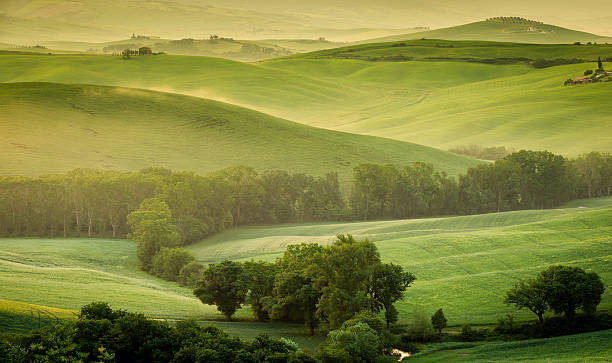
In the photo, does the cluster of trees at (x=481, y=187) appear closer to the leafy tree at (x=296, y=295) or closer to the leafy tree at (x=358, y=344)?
the leafy tree at (x=296, y=295)

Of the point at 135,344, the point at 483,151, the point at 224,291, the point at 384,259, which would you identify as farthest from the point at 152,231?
the point at 483,151

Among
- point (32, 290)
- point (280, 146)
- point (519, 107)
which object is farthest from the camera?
point (519, 107)

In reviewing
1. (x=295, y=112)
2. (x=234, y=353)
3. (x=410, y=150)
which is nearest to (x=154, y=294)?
(x=234, y=353)

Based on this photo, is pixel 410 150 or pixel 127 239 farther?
pixel 410 150

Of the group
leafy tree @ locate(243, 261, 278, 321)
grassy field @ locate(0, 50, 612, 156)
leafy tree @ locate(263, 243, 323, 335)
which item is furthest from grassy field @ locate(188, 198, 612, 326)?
grassy field @ locate(0, 50, 612, 156)

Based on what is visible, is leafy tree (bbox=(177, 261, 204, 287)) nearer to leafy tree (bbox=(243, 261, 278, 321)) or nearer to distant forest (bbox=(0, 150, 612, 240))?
leafy tree (bbox=(243, 261, 278, 321))

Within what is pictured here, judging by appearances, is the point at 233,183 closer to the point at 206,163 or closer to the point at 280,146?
the point at 206,163
